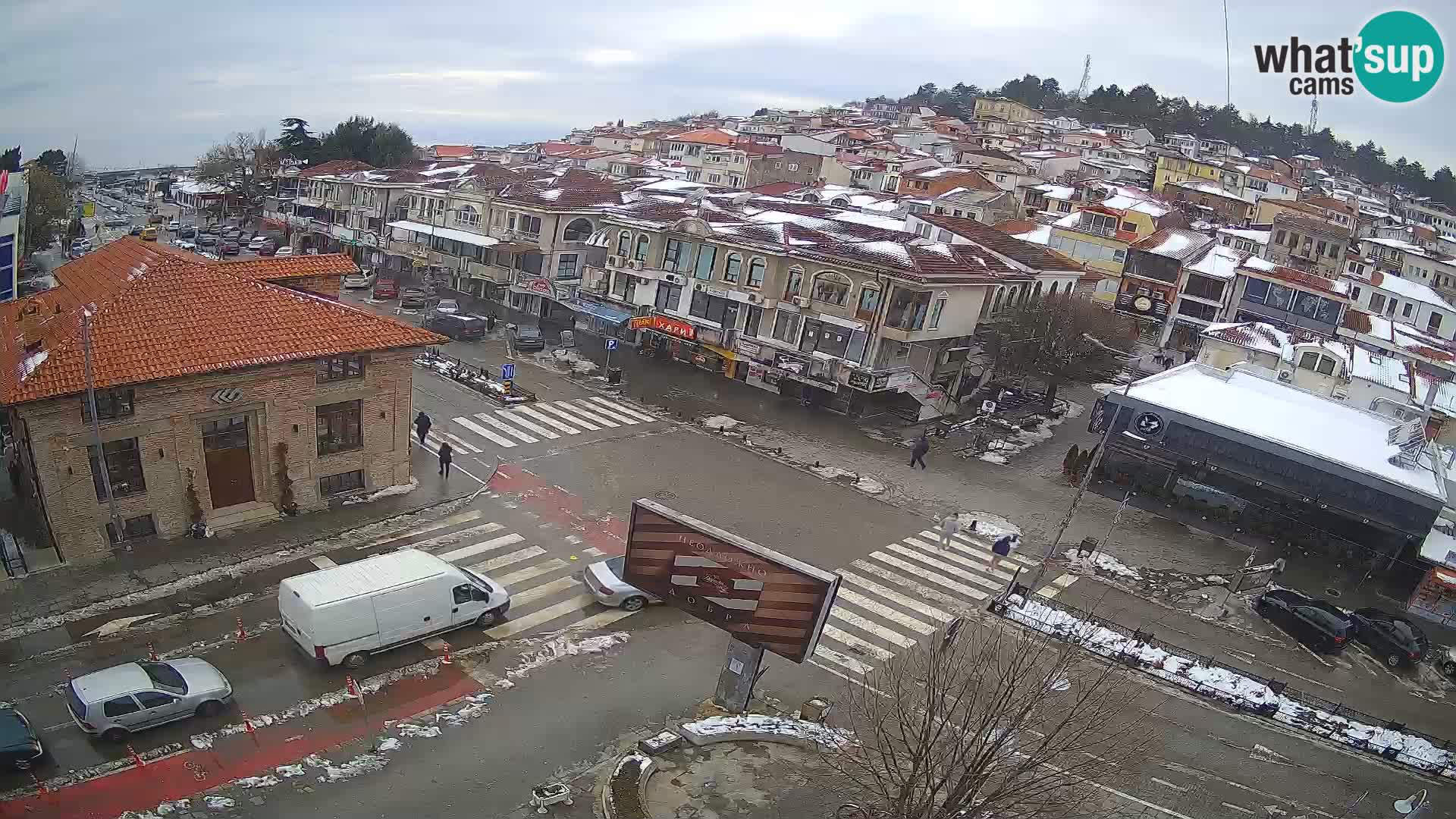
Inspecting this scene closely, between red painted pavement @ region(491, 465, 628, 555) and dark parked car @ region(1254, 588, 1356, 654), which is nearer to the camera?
dark parked car @ region(1254, 588, 1356, 654)

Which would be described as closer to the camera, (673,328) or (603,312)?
(673,328)

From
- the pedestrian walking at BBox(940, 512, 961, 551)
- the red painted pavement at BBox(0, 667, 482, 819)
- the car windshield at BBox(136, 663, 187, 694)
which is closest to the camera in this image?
the red painted pavement at BBox(0, 667, 482, 819)

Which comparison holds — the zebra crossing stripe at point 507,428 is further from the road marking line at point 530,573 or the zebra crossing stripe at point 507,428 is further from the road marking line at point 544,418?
the road marking line at point 530,573

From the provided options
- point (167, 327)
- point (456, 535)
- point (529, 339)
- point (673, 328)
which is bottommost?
point (456, 535)

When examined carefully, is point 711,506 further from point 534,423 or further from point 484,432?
point 484,432

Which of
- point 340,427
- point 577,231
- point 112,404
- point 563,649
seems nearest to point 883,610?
point 563,649

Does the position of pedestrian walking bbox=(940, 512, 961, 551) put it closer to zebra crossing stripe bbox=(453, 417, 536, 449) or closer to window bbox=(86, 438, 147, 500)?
zebra crossing stripe bbox=(453, 417, 536, 449)

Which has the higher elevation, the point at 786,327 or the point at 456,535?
the point at 786,327

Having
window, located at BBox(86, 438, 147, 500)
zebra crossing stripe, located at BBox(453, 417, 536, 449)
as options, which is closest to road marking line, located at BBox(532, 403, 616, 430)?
zebra crossing stripe, located at BBox(453, 417, 536, 449)
